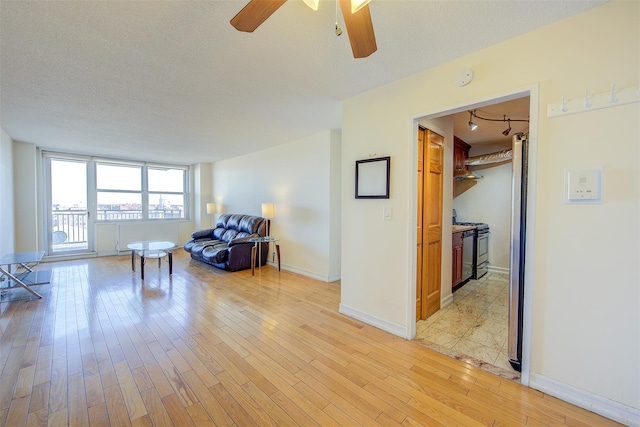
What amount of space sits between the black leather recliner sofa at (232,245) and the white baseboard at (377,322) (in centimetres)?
240

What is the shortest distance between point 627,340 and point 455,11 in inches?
84.0

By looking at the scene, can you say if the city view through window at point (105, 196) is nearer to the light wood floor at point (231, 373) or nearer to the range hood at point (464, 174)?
the light wood floor at point (231, 373)

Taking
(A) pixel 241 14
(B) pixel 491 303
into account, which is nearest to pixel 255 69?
(A) pixel 241 14

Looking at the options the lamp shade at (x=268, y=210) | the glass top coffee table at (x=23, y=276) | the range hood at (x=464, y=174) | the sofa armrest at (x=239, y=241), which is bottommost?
the glass top coffee table at (x=23, y=276)

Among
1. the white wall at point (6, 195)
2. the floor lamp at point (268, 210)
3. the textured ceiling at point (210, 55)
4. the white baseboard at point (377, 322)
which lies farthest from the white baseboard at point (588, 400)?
the white wall at point (6, 195)

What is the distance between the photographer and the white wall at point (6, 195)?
3.85m

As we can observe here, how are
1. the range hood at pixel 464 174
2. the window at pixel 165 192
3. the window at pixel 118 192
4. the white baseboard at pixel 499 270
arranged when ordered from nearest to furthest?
the range hood at pixel 464 174, the white baseboard at pixel 499 270, the window at pixel 118 192, the window at pixel 165 192

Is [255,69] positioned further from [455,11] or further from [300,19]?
[455,11]

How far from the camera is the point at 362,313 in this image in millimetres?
2691

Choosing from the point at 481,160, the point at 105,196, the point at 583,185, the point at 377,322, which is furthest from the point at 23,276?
the point at 481,160

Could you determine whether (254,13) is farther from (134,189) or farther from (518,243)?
(134,189)

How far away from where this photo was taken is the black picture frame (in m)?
2.45

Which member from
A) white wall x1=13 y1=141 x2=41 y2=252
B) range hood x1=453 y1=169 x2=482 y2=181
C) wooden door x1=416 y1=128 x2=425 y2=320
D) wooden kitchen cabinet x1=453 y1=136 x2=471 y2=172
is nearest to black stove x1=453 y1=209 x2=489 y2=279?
range hood x1=453 y1=169 x2=482 y2=181

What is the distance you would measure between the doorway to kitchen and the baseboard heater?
264 inches
